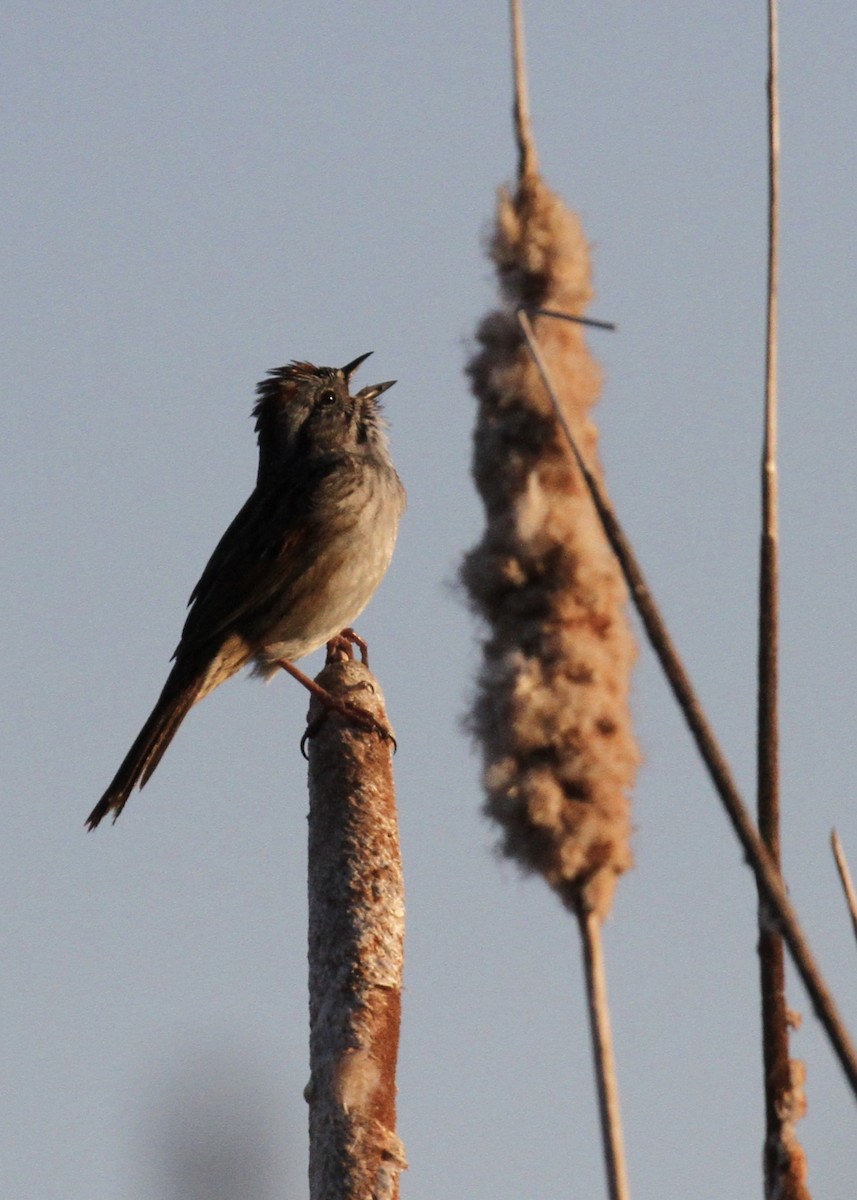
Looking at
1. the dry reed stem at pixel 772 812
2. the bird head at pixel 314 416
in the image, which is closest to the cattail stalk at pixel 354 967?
the dry reed stem at pixel 772 812

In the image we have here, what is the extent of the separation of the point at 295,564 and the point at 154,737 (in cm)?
85

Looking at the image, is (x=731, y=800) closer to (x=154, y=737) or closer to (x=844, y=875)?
(x=844, y=875)

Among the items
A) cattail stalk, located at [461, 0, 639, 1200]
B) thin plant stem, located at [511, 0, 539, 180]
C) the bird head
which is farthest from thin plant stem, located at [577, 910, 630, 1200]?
the bird head

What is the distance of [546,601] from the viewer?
3164 mm

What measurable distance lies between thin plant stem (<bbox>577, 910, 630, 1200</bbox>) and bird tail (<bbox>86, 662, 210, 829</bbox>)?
228 centimetres

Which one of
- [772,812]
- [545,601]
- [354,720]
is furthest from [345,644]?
[772,812]

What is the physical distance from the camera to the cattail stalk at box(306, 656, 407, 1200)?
2.81 m

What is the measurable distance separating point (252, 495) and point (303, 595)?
0.65 metres

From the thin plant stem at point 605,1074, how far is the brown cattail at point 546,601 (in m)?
0.24

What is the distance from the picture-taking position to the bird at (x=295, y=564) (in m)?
5.64

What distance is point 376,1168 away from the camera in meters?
2.79

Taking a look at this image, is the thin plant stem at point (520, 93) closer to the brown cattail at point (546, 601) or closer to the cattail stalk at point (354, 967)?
the brown cattail at point (546, 601)

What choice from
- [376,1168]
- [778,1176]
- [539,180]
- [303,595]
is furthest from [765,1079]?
A: [303,595]

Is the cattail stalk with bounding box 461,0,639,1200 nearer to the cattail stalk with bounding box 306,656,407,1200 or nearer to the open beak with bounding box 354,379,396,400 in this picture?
the cattail stalk with bounding box 306,656,407,1200
